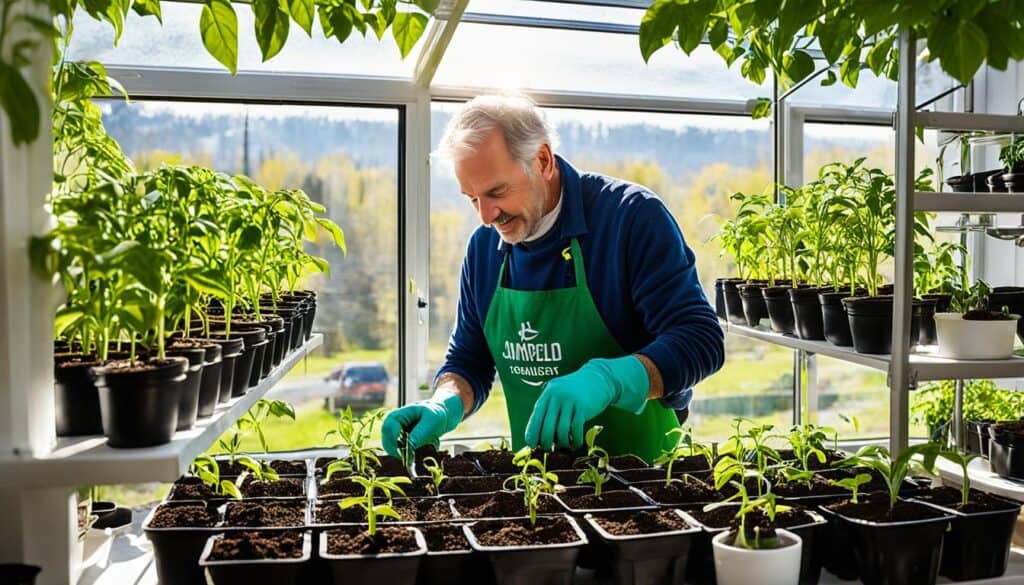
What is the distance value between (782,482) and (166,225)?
126 cm

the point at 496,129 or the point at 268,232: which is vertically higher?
the point at 496,129

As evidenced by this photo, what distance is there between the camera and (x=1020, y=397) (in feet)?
10.3

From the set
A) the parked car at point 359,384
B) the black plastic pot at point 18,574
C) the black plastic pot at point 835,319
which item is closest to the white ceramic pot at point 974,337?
the black plastic pot at point 835,319

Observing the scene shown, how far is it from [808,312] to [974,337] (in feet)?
1.50

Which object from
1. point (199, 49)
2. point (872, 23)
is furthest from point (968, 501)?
point (199, 49)

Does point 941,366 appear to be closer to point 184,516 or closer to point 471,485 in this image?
point 471,485

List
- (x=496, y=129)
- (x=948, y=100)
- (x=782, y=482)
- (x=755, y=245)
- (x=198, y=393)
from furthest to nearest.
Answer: (x=948, y=100) < (x=755, y=245) < (x=496, y=129) < (x=782, y=482) < (x=198, y=393)

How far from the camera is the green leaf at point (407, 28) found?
1.75 meters

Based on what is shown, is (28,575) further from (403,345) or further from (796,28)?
(403,345)

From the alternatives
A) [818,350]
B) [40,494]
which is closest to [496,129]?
[818,350]

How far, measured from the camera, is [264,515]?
153 centimetres

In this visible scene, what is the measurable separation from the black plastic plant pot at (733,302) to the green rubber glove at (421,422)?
48.6 inches

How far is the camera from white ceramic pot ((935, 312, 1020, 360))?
2.14 m

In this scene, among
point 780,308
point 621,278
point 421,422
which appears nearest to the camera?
point 421,422
